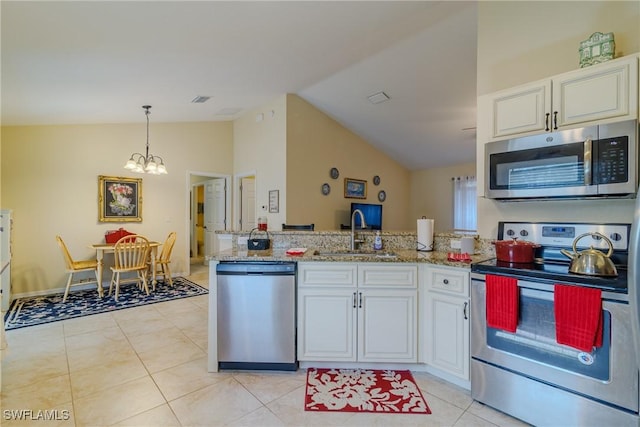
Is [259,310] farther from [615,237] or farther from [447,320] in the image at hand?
[615,237]

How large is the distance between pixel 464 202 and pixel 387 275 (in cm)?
577

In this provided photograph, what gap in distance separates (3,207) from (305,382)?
504 cm

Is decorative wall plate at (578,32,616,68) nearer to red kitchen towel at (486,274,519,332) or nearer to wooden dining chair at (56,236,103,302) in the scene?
red kitchen towel at (486,274,519,332)

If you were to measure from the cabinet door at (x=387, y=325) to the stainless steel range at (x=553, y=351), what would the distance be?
42 cm

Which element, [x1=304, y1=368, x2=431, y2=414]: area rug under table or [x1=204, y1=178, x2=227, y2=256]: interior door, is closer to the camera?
[x1=304, y1=368, x2=431, y2=414]: area rug under table

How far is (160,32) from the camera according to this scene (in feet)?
8.18

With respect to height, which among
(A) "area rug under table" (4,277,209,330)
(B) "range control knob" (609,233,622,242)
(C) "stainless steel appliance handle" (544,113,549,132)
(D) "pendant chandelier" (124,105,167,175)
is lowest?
(A) "area rug under table" (4,277,209,330)

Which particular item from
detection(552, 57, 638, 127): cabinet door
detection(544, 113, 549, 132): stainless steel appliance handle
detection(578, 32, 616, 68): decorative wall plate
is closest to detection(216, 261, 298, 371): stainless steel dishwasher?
detection(544, 113, 549, 132): stainless steel appliance handle

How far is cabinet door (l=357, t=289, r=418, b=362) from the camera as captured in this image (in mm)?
2213

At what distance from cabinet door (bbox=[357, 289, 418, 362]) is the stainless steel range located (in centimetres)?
42

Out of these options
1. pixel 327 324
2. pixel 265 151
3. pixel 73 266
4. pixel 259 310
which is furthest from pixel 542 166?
pixel 73 266

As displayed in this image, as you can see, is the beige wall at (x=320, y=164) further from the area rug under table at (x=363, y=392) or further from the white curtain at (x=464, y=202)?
the area rug under table at (x=363, y=392)

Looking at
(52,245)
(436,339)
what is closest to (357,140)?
(436,339)

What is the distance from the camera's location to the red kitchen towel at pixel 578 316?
1475 millimetres
